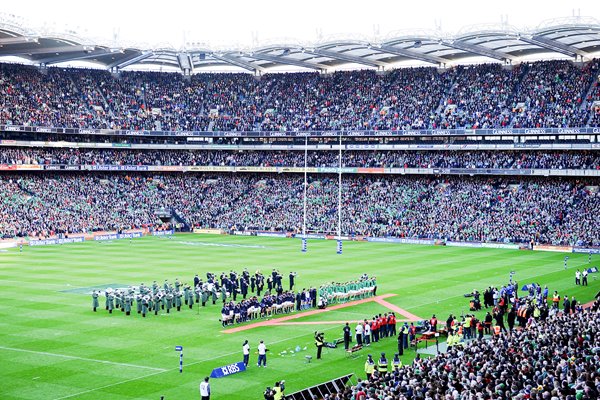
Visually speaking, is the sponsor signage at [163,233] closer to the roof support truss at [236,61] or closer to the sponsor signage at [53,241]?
the sponsor signage at [53,241]

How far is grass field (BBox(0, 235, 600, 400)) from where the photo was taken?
76.1 feet

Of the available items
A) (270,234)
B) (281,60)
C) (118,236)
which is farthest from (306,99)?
(118,236)

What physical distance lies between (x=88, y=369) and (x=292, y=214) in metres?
Answer: 50.7

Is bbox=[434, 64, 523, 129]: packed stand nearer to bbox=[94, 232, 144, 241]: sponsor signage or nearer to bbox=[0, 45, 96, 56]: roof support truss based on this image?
→ bbox=[94, 232, 144, 241]: sponsor signage

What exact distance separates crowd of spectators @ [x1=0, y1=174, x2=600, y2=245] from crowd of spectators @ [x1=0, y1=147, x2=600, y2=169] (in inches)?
69.0

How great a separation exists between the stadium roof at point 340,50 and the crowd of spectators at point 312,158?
376 inches

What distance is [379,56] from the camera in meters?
76.2

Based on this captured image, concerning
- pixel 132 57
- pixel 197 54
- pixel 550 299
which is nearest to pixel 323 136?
pixel 197 54

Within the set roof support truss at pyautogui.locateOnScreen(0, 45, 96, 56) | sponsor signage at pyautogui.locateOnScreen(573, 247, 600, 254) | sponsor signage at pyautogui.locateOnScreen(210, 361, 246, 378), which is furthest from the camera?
roof support truss at pyautogui.locateOnScreen(0, 45, 96, 56)

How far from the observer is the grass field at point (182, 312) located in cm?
2320

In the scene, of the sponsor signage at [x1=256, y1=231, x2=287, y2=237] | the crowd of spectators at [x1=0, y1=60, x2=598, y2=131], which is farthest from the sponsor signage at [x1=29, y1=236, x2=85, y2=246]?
the sponsor signage at [x1=256, y1=231, x2=287, y2=237]

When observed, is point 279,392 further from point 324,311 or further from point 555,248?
point 555,248

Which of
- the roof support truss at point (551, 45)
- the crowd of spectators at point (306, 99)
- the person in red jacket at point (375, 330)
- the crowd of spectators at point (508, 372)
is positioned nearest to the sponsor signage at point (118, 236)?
the crowd of spectators at point (306, 99)

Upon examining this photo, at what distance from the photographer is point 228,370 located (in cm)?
2378
